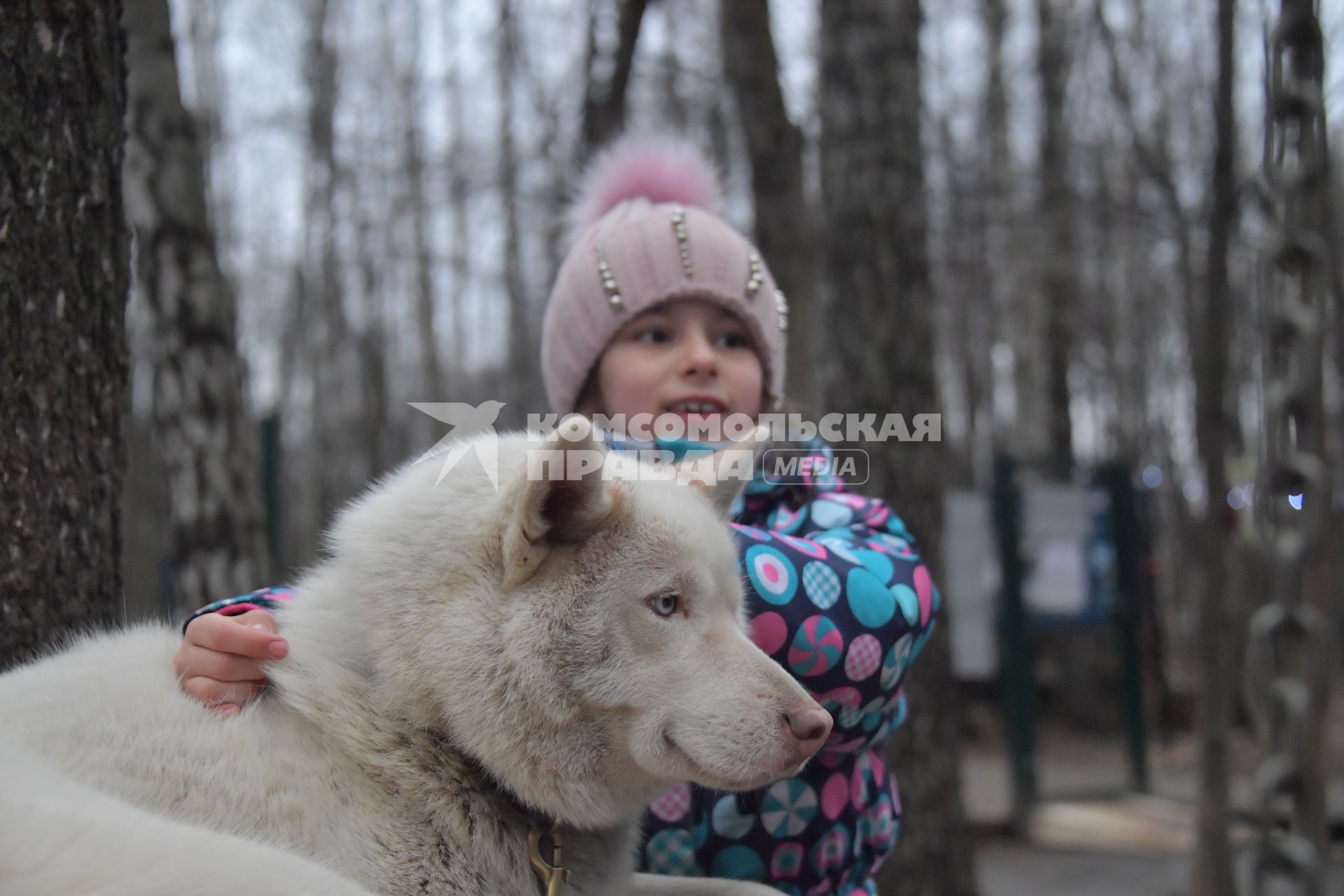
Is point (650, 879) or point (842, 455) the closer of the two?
point (650, 879)

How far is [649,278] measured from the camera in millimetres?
2848

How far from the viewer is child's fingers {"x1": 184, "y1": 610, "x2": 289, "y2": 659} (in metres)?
1.88

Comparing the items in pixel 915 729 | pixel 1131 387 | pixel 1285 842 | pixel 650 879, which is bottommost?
pixel 915 729

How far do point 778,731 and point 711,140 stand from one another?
1584 cm

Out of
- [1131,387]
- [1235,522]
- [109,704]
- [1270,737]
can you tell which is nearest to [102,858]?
[109,704]

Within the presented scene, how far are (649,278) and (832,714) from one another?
46.7 inches

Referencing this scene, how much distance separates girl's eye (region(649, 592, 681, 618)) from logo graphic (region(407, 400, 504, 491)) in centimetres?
34

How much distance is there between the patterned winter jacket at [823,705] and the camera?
2258mm

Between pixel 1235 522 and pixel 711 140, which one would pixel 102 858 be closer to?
pixel 1235 522

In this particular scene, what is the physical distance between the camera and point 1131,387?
29.6 meters

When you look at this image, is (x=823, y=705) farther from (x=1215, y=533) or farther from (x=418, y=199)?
(x=418, y=199)

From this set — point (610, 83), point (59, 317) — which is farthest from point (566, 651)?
point (610, 83)

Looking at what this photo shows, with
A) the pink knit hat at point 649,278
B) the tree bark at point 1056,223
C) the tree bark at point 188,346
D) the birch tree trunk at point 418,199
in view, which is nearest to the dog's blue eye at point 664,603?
the pink knit hat at point 649,278

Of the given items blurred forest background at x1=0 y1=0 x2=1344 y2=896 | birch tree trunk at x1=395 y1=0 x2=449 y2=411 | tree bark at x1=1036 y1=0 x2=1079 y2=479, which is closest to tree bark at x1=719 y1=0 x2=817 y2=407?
blurred forest background at x1=0 y1=0 x2=1344 y2=896
